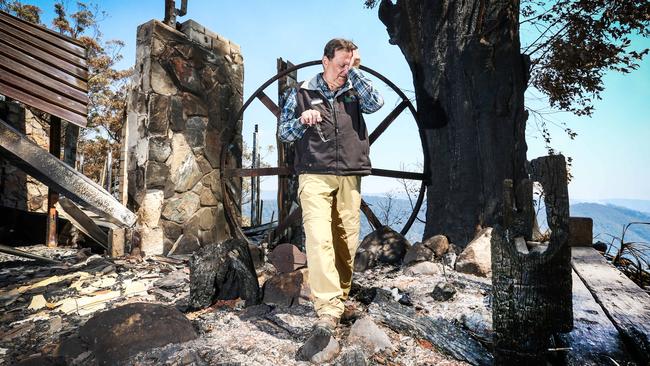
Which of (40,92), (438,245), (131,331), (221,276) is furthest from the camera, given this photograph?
(40,92)

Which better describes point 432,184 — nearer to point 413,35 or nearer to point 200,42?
point 413,35

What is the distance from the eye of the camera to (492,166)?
3.81 metres

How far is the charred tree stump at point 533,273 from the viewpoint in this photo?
1374mm

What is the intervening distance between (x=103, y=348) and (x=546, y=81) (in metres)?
7.06

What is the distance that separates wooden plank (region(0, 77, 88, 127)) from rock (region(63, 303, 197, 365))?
339 centimetres

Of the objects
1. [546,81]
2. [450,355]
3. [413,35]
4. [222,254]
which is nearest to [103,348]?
[222,254]

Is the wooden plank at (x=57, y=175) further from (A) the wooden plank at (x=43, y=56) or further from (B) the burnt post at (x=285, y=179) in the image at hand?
(A) the wooden plank at (x=43, y=56)

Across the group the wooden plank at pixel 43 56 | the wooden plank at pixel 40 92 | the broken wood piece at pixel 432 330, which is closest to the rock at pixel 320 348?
the broken wood piece at pixel 432 330

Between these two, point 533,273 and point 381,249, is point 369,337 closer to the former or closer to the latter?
point 533,273

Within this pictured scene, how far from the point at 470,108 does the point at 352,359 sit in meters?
3.05

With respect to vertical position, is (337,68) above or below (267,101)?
below

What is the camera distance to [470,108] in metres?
3.93

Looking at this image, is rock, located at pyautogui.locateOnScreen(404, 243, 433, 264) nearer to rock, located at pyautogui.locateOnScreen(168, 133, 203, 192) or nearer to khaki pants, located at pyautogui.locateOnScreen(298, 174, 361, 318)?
khaki pants, located at pyautogui.locateOnScreen(298, 174, 361, 318)

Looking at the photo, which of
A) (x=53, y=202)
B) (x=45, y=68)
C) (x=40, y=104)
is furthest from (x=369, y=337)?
(x=53, y=202)
